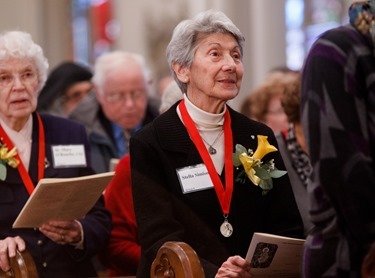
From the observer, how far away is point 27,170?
18.0 ft

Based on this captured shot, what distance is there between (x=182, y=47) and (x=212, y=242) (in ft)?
3.01

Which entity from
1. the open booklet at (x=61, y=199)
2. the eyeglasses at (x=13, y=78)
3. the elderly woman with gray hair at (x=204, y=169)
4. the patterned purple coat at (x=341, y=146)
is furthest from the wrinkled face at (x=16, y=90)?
the patterned purple coat at (x=341, y=146)

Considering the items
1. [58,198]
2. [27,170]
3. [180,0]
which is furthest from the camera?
[180,0]

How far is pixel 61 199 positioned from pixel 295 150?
161cm

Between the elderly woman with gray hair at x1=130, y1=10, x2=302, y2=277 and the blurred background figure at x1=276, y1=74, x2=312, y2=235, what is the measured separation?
117 cm

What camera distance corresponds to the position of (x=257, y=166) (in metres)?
4.55

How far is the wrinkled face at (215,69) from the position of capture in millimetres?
4551

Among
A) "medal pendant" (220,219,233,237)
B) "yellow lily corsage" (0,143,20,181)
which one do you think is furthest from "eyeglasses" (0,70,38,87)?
"medal pendant" (220,219,233,237)

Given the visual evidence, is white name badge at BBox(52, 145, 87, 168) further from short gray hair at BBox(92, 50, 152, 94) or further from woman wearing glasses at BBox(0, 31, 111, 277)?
short gray hair at BBox(92, 50, 152, 94)

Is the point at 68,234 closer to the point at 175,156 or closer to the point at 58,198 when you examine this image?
the point at 58,198

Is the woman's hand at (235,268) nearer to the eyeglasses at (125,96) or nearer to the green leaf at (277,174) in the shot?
the green leaf at (277,174)

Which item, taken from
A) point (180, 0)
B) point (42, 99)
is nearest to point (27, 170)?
point (42, 99)

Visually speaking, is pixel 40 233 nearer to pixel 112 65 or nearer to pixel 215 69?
pixel 215 69

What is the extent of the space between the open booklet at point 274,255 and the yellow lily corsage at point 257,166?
1.18 ft
